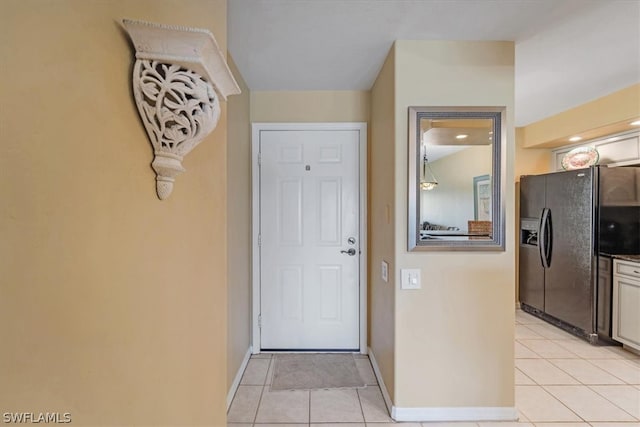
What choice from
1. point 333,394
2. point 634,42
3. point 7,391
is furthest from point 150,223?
point 634,42

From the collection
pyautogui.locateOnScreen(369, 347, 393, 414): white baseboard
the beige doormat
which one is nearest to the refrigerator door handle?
pyautogui.locateOnScreen(369, 347, 393, 414): white baseboard

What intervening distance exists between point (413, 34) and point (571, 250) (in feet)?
9.32

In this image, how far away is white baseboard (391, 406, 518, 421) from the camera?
→ 1845 mm

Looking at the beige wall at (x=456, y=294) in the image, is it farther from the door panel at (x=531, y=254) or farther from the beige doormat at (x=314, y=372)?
the door panel at (x=531, y=254)

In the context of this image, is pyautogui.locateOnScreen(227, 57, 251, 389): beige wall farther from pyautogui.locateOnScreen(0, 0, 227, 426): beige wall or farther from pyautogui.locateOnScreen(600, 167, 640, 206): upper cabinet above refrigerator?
pyautogui.locateOnScreen(600, 167, 640, 206): upper cabinet above refrigerator

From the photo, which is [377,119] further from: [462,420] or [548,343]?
[548,343]

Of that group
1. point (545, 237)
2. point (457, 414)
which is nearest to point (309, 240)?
point (457, 414)

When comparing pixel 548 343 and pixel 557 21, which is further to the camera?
pixel 548 343

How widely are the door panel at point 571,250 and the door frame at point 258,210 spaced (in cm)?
224

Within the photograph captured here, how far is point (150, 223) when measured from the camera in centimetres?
74

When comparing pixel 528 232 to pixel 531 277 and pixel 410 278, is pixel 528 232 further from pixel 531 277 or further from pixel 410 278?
pixel 410 278

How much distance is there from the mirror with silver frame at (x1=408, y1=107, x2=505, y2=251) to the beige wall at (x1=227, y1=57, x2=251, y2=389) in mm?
1226

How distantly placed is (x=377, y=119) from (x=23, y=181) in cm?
225

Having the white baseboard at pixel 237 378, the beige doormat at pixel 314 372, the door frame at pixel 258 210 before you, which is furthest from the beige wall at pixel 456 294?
the white baseboard at pixel 237 378
